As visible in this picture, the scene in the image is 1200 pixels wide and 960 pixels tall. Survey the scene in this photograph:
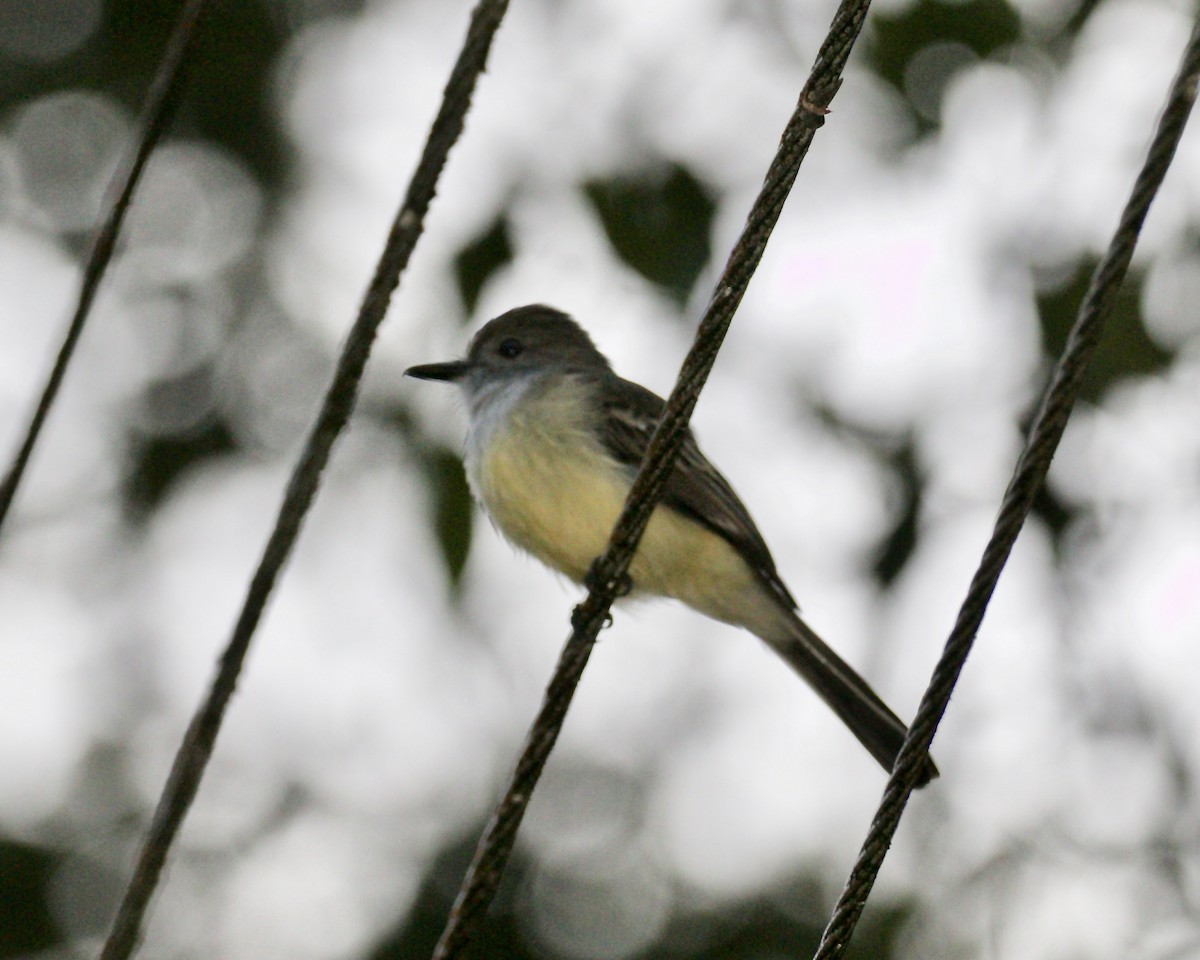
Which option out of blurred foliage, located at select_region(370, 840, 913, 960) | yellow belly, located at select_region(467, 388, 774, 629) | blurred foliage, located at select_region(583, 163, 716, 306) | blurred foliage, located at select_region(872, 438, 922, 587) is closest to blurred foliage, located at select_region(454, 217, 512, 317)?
blurred foliage, located at select_region(583, 163, 716, 306)

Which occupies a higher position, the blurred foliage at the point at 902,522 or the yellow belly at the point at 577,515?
the blurred foliage at the point at 902,522

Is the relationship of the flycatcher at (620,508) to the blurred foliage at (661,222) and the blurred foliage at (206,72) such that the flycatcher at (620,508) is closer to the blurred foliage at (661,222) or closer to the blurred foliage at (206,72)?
the blurred foliage at (661,222)

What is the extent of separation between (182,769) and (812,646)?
11.2ft

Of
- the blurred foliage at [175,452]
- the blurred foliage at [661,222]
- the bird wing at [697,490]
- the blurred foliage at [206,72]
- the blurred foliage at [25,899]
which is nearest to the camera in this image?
the blurred foliage at [661,222]

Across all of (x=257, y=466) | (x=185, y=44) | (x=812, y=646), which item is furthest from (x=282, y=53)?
(x=185, y=44)

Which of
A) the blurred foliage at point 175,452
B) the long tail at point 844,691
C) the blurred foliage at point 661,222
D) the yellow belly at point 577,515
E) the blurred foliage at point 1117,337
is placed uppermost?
the blurred foliage at point 1117,337

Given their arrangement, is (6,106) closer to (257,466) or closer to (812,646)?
(257,466)

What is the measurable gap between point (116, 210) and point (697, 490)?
9.59 ft

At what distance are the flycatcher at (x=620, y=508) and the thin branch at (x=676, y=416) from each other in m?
2.32

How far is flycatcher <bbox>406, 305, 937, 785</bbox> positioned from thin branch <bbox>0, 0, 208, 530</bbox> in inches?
95.3

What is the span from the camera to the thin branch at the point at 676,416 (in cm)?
222

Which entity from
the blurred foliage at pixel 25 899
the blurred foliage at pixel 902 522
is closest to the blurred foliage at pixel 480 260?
the blurred foliage at pixel 902 522

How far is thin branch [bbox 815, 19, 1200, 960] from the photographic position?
6.42 ft

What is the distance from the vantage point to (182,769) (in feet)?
6.88
